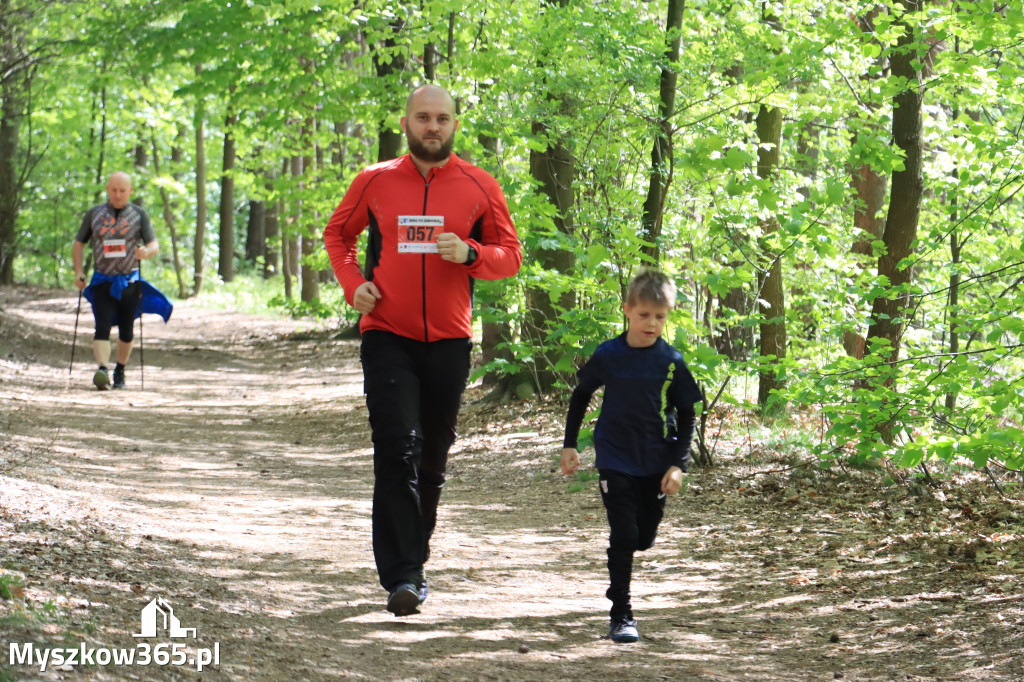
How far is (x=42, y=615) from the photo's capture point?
368 cm

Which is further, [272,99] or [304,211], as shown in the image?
[304,211]

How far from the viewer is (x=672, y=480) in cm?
439

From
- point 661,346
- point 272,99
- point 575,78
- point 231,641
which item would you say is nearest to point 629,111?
point 575,78

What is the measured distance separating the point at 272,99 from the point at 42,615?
37.1 feet

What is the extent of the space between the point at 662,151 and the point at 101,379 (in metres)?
7.47

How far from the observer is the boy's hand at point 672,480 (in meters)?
4.36

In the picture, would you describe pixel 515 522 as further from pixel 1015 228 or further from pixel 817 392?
pixel 1015 228

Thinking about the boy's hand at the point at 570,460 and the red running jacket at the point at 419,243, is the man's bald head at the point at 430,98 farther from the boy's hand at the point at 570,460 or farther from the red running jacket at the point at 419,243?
the boy's hand at the point at 570,460

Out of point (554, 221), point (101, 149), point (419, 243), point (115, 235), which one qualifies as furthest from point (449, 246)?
point (101, 149)

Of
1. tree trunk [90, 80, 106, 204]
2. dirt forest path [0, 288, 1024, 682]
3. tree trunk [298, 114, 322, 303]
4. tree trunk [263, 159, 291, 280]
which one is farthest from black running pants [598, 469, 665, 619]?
tree trunk [90, 80, 106, 204]

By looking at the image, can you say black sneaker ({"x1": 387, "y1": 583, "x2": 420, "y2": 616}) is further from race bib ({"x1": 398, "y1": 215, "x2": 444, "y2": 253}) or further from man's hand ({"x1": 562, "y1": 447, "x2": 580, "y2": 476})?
race bib ({"x1": 398, "y1": 215, "x2": 444, "y2": 253})
